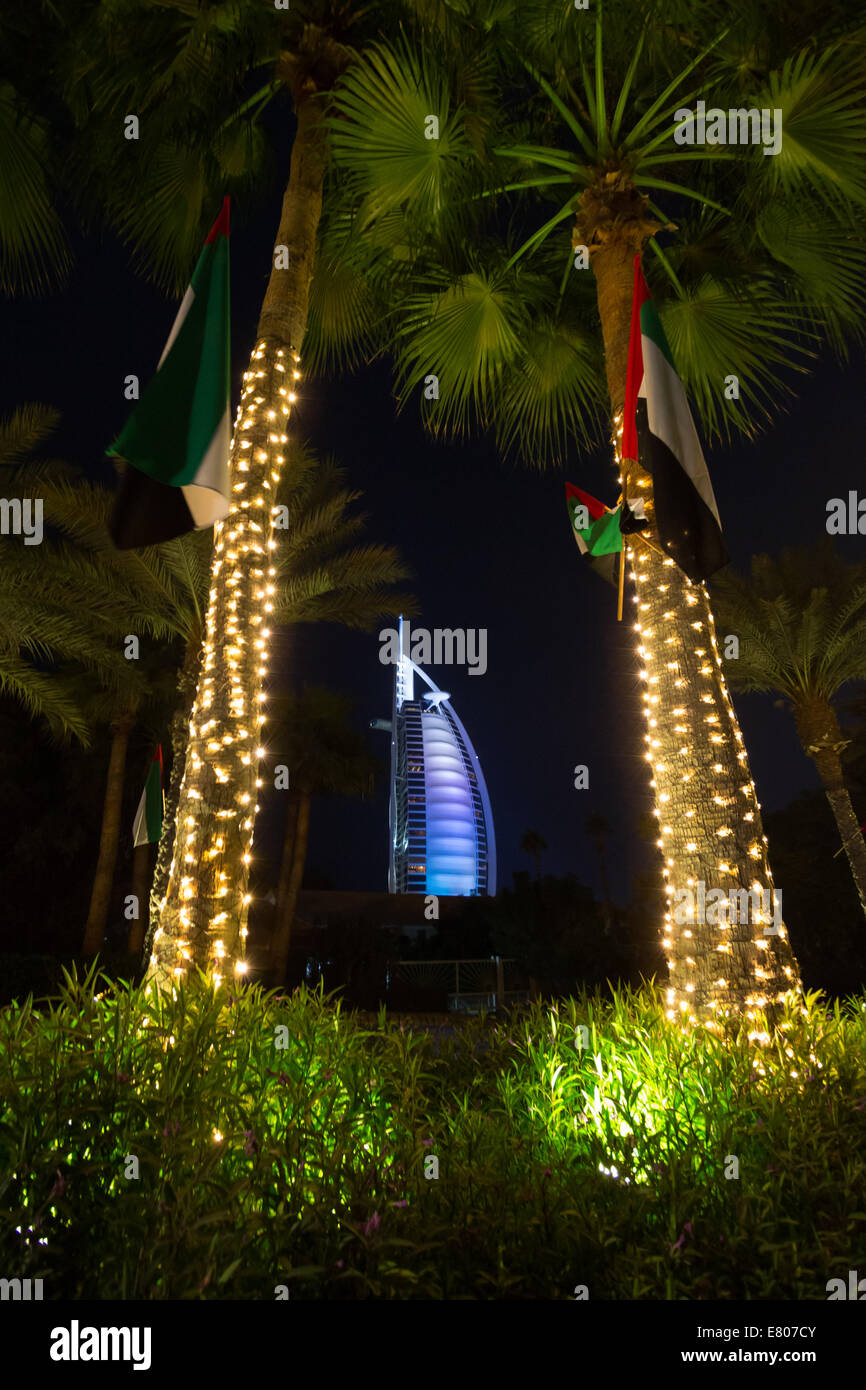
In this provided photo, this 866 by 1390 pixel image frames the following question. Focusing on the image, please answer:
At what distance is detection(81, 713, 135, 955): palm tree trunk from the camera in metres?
16.1

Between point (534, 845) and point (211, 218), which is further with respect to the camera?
point (534, 845)

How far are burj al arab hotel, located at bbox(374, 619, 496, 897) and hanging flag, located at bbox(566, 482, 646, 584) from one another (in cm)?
5329

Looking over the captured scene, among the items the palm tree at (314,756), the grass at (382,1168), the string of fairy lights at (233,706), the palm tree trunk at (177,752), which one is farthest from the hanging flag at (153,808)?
the palm tree at (314,756)

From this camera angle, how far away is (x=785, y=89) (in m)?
5.46

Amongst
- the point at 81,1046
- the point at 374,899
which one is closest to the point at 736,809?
the point at 81,1046

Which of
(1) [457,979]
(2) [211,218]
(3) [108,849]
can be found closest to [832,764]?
(1) [457,979]

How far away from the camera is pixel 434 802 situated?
64.0 m

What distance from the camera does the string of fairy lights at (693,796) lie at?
450 cm

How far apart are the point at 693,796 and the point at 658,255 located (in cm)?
509

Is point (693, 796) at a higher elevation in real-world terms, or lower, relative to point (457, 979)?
higher

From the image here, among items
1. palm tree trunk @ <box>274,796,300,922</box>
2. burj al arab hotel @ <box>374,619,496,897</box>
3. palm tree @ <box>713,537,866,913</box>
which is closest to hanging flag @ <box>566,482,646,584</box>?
palm tree @ <box>713,537,866,913</box>

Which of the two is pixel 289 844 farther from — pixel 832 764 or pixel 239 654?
pixel 239 654

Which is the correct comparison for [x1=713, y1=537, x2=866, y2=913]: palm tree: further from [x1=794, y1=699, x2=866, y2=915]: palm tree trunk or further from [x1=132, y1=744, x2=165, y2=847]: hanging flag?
[x1=132, y1=744, x2=165, y2=847]: hanging flag
